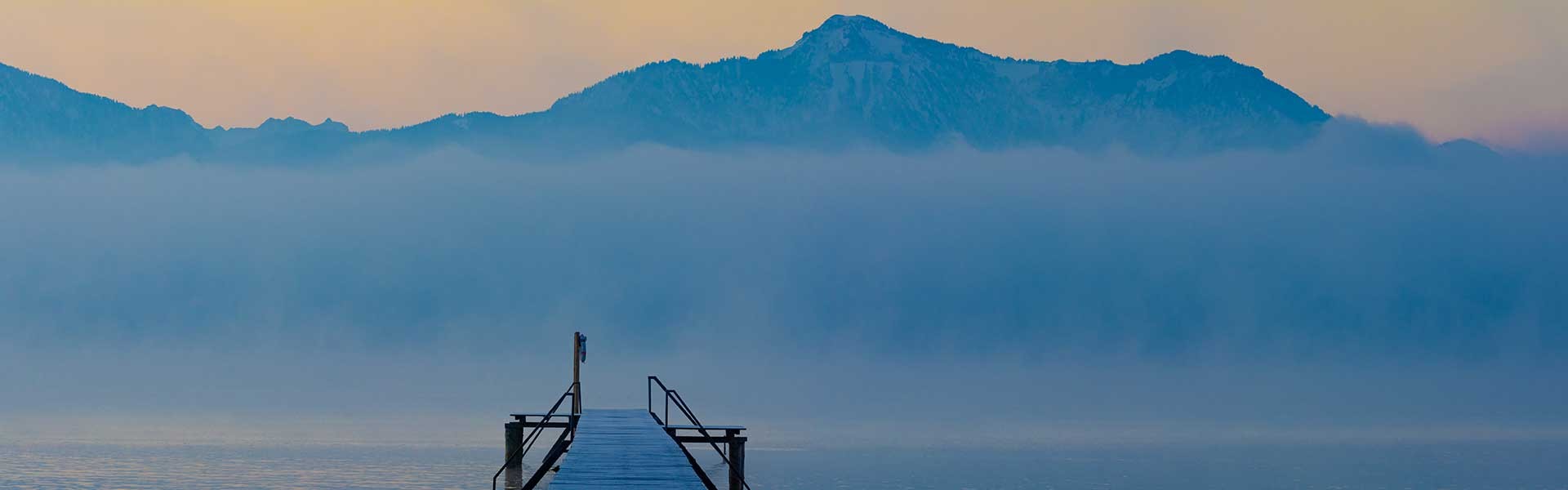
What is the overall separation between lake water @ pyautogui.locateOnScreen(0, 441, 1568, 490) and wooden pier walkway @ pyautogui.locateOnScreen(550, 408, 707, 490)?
19.9 meters

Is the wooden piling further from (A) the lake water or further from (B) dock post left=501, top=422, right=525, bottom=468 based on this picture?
(A) the lake water

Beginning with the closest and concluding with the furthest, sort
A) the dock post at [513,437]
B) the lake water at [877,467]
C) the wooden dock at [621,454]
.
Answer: the wooden dock at [621,454]
the dock post at [513,437]
the lake water at [877,467]

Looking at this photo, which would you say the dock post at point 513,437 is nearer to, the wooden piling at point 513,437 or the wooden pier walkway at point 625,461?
the wooden piling at point 513,437

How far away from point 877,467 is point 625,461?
43.5m

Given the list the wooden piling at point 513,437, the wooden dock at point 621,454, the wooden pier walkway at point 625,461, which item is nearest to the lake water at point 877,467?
the wooden piling at point 513,437

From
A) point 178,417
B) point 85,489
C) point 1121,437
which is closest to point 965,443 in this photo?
point 1121,437

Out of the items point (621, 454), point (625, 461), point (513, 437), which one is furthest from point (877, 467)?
point (625, 461)

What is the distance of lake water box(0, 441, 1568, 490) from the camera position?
211 feet

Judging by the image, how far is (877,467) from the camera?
7644 centimetres

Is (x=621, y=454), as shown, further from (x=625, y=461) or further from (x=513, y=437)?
(x=513, y=437)

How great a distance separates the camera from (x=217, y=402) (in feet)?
614

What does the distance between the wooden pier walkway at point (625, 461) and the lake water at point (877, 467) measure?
1989 centimetres

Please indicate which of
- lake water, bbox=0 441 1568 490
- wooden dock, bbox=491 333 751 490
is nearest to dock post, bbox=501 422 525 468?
wooden dock, bbox=491 333 751 490

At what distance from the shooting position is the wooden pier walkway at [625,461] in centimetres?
2978
